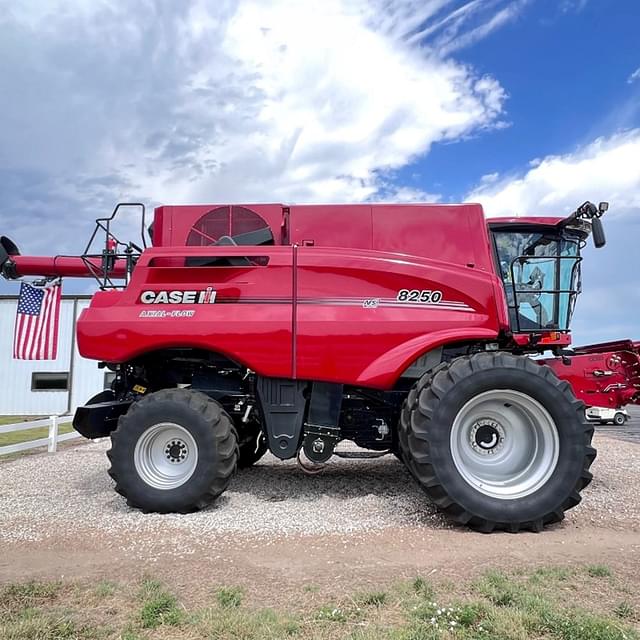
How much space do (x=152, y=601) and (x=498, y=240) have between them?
5035 millimetres

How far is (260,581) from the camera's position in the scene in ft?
11.9

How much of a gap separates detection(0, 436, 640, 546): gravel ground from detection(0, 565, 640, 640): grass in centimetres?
131

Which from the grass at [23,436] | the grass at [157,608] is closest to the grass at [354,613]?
the grass at [157,608]

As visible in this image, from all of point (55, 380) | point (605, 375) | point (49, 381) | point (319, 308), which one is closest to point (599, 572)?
point (319, 308)

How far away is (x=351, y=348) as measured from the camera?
5523 millimetres

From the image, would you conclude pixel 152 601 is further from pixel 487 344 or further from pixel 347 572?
pixel 487 344

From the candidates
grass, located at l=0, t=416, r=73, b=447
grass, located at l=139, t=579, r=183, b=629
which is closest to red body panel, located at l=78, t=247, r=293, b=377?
grass, located at l=139, t=579, r=183, b=629

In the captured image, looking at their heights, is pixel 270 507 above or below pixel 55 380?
below

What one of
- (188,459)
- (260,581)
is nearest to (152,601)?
(260,581)

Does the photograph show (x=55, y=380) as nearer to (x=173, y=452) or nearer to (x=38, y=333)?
(x=38, y=333)

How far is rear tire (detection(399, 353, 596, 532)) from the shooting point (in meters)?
4.89

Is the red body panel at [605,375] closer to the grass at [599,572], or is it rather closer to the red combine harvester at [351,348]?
the red combine harvester at [351,348]

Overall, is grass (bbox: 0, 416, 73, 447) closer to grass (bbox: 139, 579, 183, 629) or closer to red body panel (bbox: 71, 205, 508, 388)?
red body panel (bbox: 71, 205, 508, 388)

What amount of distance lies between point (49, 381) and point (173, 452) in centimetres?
1975
